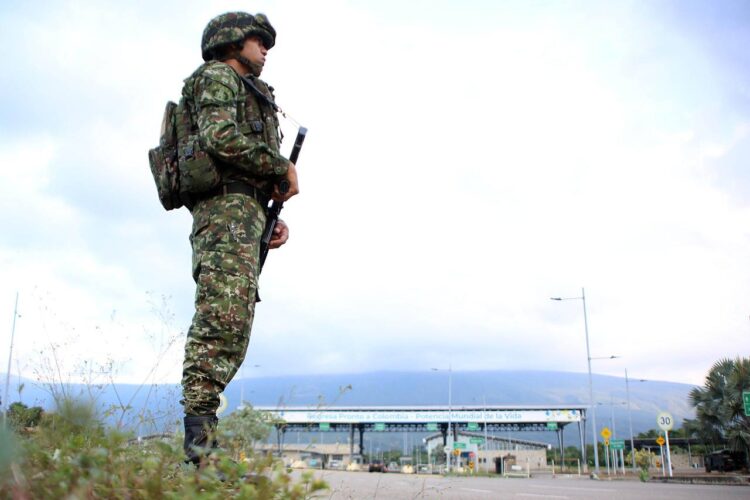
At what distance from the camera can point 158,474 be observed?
1632mm

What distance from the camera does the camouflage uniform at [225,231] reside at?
2898 millimetres

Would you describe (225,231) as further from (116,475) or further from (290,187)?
(116,475)

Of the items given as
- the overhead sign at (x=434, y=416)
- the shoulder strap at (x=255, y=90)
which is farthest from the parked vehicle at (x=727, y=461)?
the shoulder strap at (x=255, y=90)

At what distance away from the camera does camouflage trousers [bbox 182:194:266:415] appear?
113 inches

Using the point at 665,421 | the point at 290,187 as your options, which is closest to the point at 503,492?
the point at 290,187

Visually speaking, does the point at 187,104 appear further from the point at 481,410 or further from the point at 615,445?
the point at 481,410

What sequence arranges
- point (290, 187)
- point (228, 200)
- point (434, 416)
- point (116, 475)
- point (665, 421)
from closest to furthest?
point (116, 475) < point (228, 200) < point (290, 187) < point (665, 421) < point (434, 416)

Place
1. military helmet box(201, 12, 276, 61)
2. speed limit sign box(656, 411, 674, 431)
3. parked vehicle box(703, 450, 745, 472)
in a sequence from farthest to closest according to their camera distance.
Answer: parked vehicle box(703, 450, 745, 472) < speed limit sign box(656, 411, 674, 431) < military helmet box(201, 12, 276, 61)

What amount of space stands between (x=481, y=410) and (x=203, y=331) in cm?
5550

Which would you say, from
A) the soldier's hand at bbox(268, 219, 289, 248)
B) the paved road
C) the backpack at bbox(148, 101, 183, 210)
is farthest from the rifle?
the paved road

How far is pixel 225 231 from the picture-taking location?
10.1 ft

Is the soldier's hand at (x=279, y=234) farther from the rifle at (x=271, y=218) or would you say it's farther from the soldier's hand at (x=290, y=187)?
the soldier's hand at (x=290, y=187)

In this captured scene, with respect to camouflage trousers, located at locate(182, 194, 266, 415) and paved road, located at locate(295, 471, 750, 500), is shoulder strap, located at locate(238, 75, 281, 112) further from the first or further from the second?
paved road, located at locate(295, 471, 750, 500)

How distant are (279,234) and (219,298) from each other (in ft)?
2.82
